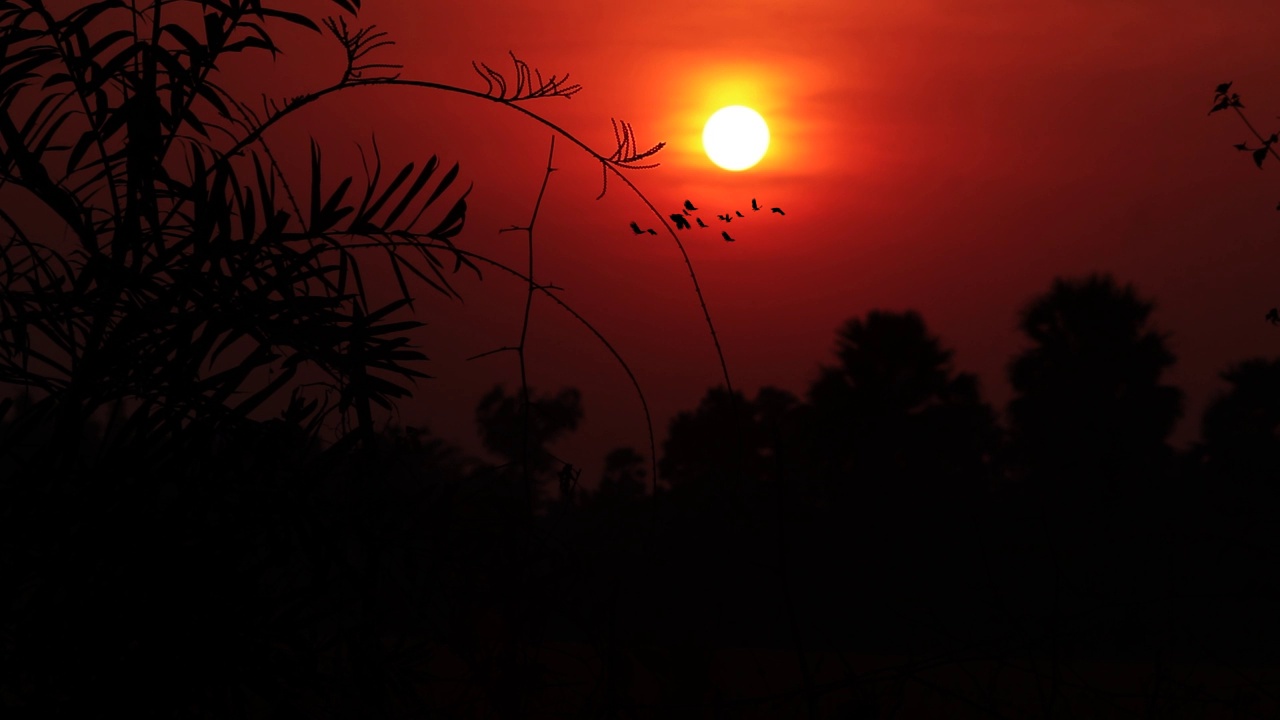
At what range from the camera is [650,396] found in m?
2.81

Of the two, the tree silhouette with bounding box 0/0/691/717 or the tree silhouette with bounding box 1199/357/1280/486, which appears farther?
the tree silhouette with bounding box 1199/357/1280/486

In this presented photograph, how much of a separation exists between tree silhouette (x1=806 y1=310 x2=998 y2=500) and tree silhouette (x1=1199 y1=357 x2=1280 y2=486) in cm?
527

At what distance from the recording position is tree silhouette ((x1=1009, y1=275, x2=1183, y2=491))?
97.0 ft

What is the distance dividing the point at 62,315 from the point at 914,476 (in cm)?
2640

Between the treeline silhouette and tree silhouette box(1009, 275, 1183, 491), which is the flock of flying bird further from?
tree silhouette box(1009, 275, 1183, 491)

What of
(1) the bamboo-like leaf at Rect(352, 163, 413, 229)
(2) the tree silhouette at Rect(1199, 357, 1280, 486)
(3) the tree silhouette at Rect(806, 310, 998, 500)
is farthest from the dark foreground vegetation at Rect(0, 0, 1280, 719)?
(2) the tree silhouette at Rect(1199, 357, 1280, 486)

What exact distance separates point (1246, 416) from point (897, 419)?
27.1ft

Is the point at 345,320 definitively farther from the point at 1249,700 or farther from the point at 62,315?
the point at 1249,700

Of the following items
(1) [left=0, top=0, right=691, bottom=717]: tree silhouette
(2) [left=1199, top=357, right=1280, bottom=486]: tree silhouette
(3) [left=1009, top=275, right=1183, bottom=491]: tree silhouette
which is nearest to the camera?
(1) [left=0, top=0, right=691, bottom=717]: tree silhouette

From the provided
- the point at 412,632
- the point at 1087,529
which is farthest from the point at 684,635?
the point at 1087,529

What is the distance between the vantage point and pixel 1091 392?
A: 31.2 metres

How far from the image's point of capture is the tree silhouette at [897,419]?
1084 inches

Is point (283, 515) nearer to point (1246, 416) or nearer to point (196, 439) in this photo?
point (196, 439)

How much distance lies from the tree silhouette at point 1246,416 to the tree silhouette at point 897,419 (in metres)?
5.27
